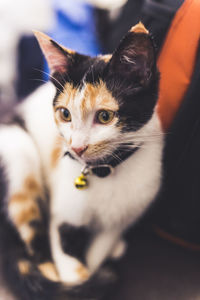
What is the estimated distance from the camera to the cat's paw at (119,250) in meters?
0.87

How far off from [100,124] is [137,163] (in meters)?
0.18

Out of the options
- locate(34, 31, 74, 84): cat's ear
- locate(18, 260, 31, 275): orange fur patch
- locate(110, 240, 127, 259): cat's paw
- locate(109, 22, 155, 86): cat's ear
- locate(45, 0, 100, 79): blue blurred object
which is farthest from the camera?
locate(45, 0, 100, 79): blue blurred object

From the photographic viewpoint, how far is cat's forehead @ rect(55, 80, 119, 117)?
1.99 ft

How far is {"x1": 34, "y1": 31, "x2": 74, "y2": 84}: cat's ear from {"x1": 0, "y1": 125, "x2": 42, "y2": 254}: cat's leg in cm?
28

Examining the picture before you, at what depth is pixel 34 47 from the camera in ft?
4.03

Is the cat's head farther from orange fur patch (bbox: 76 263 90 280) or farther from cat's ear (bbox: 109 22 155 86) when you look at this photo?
orange fur patch (bbox: 76 263 90 280)

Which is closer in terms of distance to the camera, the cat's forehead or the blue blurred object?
the cat's forehead

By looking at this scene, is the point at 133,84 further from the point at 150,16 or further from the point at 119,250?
the point at 119,250

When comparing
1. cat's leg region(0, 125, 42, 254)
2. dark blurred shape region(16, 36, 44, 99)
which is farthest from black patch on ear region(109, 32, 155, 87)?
dark blurred shape region(16, 36, 44, 99)

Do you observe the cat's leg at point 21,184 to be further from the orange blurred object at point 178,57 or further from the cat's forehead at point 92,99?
the orange blurred object at point 178,57

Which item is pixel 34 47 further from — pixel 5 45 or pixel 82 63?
pixel 82 63

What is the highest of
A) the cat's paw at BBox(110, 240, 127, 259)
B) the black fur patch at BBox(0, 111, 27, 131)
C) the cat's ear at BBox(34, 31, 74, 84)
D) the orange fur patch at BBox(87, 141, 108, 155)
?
the cat's ear at BBox(34, 31, 74, 84)

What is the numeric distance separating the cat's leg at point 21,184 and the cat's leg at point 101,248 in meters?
0.18

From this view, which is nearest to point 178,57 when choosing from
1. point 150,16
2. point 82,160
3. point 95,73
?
point 150,16
